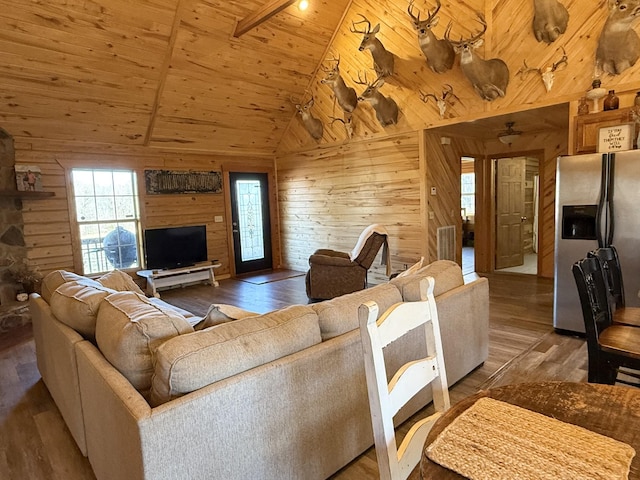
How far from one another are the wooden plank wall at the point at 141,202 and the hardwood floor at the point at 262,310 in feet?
4.93

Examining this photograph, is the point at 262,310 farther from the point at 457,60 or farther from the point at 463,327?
the point at 457,60

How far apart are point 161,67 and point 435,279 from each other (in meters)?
4.49

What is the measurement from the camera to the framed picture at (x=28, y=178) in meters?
5.03

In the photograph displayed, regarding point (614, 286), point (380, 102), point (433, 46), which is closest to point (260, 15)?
point (380, 102)

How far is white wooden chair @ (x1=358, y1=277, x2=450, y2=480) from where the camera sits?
3.58 feet

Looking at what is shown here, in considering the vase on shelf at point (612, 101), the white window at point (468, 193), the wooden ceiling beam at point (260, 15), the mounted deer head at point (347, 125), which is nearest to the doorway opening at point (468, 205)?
the white window at point (468, 193)

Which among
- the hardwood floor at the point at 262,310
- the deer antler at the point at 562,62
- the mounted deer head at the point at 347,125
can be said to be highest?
the deer antler at the point at 562,62

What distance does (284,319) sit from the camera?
1.72m

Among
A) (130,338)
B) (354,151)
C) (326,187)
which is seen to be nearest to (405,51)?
(354,151)

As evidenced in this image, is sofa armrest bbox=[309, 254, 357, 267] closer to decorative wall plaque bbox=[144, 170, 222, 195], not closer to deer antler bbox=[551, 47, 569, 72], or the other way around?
decorative wall plaque bbox=[144, 170, 222, 195]

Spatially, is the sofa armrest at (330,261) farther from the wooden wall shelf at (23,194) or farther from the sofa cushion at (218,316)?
the wooden wall shelf at (23,194)

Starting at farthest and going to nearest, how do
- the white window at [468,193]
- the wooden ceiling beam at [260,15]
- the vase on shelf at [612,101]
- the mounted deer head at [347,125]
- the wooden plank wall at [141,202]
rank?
the white window at [468,193]
the mounted deer head at [347,125]
the wooden plank wall at [141,202]
the wooden ceiling beam at [260,15]
the vase on shelf at [612,101]

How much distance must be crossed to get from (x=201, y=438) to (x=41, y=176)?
5.43 m

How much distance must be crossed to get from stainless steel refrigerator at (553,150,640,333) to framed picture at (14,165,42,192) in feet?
20.3
